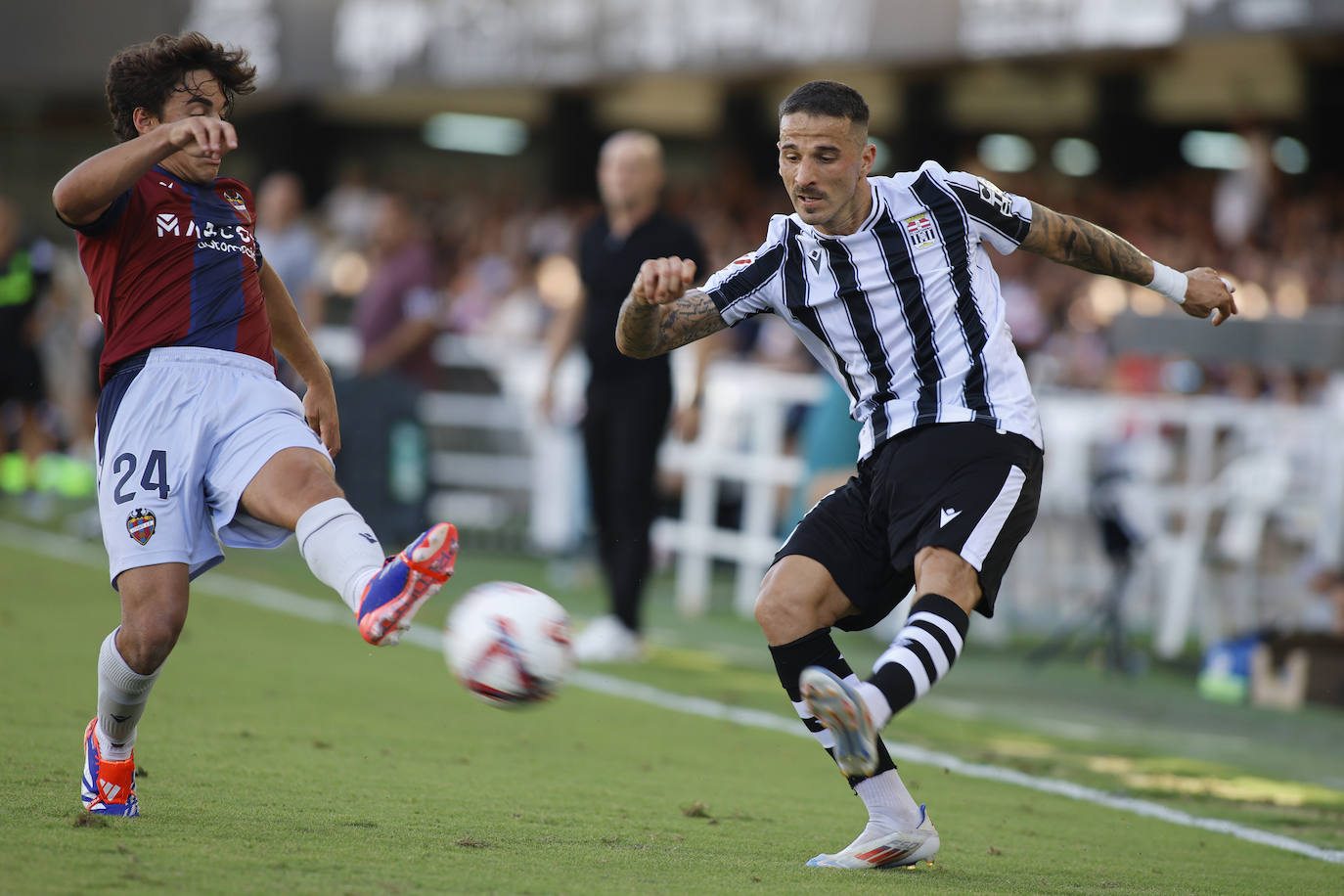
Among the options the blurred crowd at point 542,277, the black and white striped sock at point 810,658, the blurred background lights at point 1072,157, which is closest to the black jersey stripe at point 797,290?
the black and white striped sock at point 810,658

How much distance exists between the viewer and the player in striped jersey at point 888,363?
427 cm

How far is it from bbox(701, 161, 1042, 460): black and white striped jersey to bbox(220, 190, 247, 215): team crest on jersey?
1312 mm

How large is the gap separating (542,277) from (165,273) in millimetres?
11887

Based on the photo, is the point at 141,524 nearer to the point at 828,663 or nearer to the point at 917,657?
the point at 828,663

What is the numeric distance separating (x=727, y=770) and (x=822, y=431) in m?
4.00

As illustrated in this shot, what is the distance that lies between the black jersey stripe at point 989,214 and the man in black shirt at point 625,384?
4142 mm

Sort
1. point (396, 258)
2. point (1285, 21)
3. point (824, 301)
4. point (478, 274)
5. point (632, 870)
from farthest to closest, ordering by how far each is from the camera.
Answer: point (478, 274)
point (396, 258)
point (1285, 21)
point (824, 301)
point (632, 870)

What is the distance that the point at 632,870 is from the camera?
4.02 meters

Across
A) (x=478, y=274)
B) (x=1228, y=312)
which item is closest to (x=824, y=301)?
(x=1228, y=312)

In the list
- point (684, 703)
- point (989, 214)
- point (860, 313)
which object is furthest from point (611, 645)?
point (989, 214)

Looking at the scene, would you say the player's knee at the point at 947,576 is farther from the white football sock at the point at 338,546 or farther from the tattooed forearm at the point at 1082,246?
the white football sock at the point at 338,546

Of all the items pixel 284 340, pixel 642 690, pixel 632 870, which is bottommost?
pixel 642 690

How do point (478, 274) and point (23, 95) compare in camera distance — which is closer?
point (478, 274)

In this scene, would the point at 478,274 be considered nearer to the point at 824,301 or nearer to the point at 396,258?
the point at 396,258
